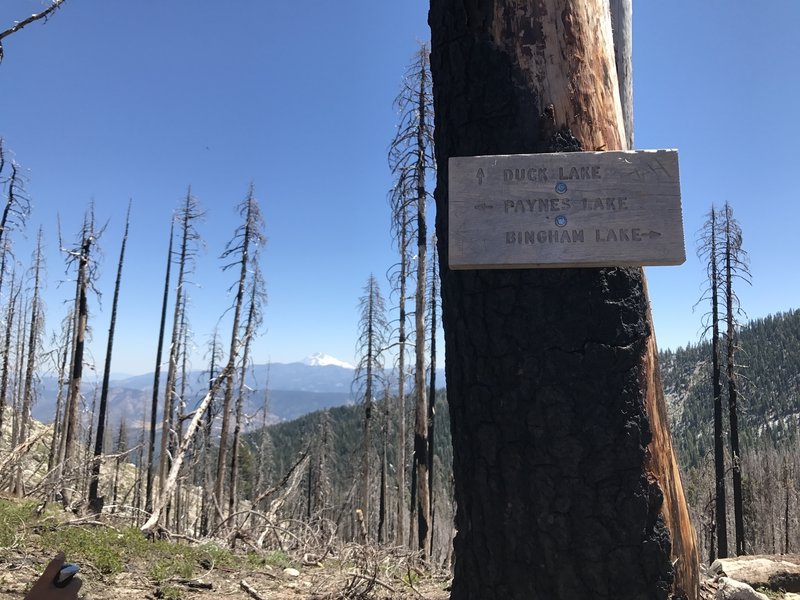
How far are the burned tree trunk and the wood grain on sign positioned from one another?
0.08 meters

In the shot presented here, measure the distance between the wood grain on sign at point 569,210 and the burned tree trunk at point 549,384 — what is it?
0.27ft

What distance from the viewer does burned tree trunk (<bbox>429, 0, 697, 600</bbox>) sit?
1647 mm

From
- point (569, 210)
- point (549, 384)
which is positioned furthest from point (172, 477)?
point (569, 210)

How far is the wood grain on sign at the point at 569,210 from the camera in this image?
1.76 meters

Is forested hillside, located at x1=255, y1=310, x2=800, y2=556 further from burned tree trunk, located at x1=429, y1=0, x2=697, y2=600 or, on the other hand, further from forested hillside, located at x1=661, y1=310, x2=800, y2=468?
burned tree trunk, located at x1=429, y1=0, x2=697, y2=600

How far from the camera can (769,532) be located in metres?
46.2

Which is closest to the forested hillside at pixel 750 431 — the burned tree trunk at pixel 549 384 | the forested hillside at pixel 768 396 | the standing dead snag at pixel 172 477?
the forested hillside at pixel 768 396

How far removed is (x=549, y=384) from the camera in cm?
170

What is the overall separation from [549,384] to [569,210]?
0.59m

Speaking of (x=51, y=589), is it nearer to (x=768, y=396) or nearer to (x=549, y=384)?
(x=549, y=384)

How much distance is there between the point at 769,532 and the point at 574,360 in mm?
58081

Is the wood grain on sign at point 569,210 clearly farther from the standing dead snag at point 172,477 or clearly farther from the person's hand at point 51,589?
the standing dead snag at point 172,477

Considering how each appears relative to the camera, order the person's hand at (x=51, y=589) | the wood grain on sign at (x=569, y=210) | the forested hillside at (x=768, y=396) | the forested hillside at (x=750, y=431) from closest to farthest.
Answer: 1. the person's hand at (x=51, y=589)
2. the wood grain on sign at (x=569, y=210)
3. the forested hillside at (x=750, y=431)
4. the forested hillside at (x=768, y=396)

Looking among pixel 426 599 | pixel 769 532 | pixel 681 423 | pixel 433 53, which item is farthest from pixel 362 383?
pixel 681 423
